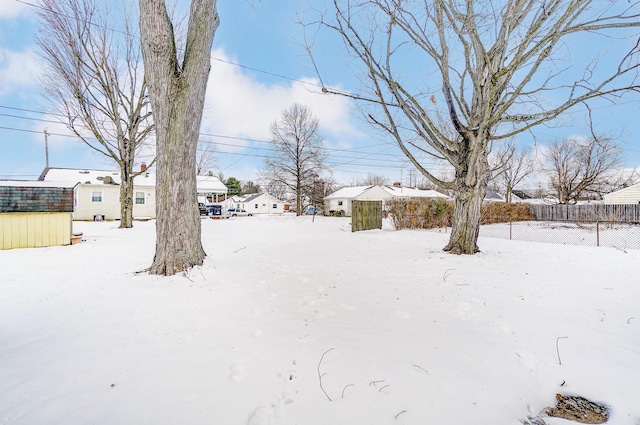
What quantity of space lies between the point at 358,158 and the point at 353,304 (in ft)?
107

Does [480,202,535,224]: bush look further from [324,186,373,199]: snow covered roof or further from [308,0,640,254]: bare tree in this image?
[324,186,373,199]: snow covered roof

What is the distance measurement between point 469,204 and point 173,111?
6620 millimetres

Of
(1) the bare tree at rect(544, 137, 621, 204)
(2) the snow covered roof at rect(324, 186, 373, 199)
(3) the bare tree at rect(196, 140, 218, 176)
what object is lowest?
(2) the snow covered roof at rect(324, 186, 373, 199)

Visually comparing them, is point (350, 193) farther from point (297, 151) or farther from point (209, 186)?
point (209, 186)

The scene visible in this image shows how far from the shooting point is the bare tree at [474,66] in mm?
5406

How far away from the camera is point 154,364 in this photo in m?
2.07

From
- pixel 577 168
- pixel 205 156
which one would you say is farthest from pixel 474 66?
pixel 205 156

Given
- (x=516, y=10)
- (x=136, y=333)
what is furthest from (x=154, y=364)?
(x=516, y=10)

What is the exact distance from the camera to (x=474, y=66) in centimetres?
719

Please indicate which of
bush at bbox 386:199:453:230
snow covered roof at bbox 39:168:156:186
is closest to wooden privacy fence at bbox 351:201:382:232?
bush at bbox 386:199:453:230

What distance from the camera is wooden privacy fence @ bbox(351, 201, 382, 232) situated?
1273 centimetres

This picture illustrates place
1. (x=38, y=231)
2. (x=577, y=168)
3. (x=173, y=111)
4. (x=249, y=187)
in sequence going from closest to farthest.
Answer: (x=173, y=111), (x=38, y=231), (x=577, y=168), (x=249, y=187)

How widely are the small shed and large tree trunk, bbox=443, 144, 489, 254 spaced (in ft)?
33.3

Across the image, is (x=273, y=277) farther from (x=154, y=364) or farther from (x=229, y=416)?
(x=229, y=416)
